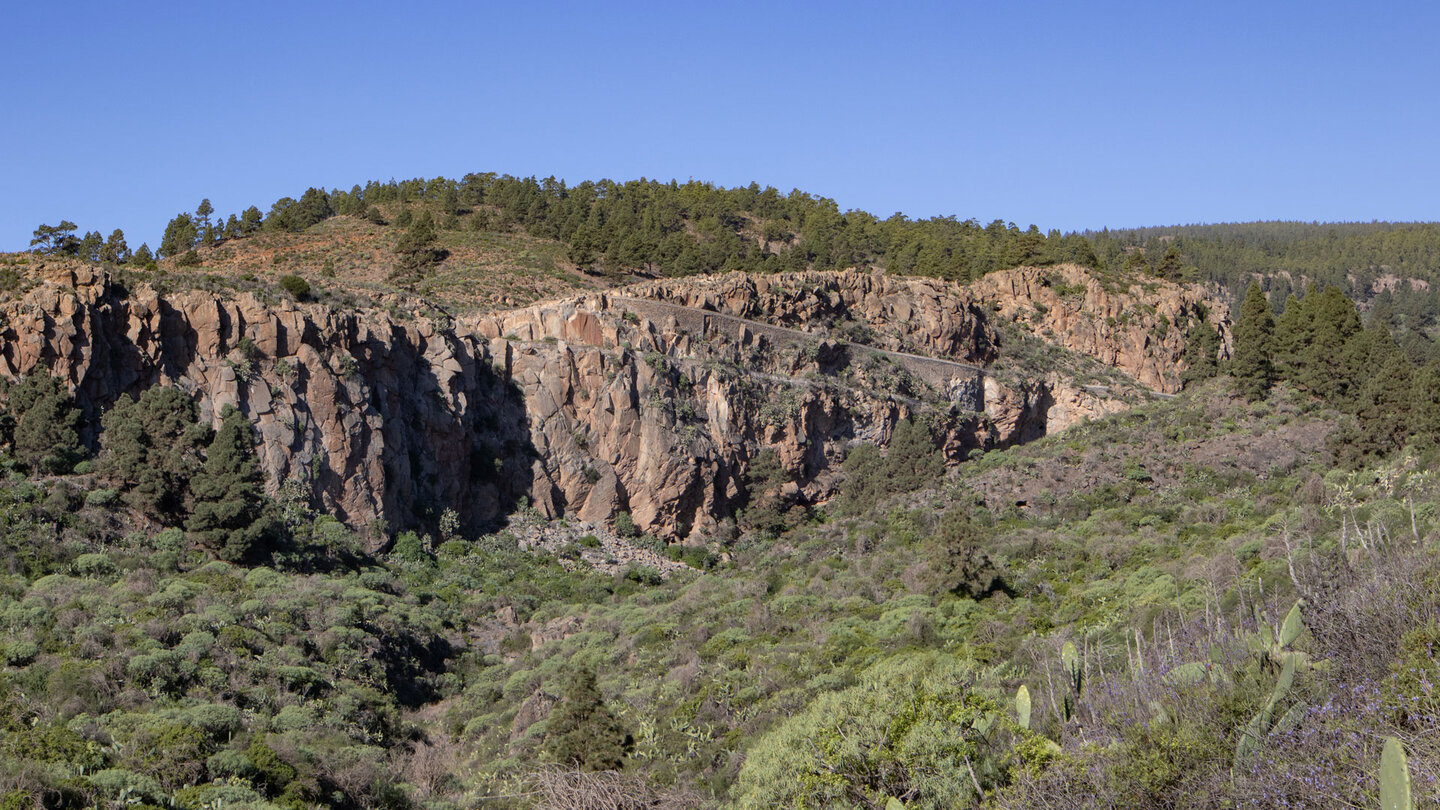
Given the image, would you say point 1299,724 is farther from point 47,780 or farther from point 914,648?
point 47,780

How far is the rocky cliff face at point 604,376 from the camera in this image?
123 feet

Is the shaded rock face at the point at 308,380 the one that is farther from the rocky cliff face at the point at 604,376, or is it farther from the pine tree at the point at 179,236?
the pine tree at the point at 179,236

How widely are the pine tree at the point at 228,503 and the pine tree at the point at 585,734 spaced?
1602 cm

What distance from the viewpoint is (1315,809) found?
11133 mm

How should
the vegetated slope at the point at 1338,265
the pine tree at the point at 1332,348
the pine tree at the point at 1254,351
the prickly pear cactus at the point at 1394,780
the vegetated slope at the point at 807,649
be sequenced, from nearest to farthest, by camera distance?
the prickly pear cactus at the point at 1394,780, the vegetated slope at the point at 807,649, the pine tree at the point at 1332,348, the pine tree at the point at 1254,351, the vegetated slope at the point at 1338,265

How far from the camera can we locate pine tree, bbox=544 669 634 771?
20219 millimetres

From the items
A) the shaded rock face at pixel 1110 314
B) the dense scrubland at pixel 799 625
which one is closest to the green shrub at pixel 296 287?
the dense scrubland at pixel 799 625

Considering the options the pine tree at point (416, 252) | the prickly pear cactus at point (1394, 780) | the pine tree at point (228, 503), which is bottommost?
the pine tree at point (228, 503)

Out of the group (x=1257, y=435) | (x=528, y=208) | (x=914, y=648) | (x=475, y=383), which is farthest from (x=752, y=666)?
(x=528, y=208)

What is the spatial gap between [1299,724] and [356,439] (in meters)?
32.5

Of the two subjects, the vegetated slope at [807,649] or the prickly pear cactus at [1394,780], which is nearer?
the prickly pear cactus at [1394,780]

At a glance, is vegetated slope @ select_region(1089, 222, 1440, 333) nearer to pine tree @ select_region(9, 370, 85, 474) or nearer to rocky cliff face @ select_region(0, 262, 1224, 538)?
rocky cliff face @ select_region(0, 262, 1224, 538)

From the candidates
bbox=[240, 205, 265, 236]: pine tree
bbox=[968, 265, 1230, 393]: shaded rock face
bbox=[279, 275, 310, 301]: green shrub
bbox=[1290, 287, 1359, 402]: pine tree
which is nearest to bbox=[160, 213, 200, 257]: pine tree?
bbox=[240, 205, 265, 236]: pine tree

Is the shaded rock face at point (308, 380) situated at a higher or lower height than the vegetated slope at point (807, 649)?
higher
